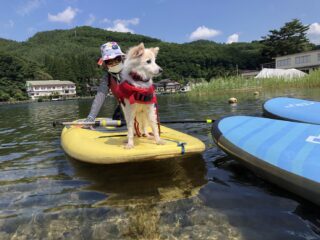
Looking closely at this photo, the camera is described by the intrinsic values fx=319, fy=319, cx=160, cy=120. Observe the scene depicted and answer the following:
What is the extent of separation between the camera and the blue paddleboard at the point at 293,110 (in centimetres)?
669

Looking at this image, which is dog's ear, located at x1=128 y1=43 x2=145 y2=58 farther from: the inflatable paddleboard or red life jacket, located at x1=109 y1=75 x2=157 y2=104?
the inflatable paddleboard

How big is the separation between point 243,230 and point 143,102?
7.04ft

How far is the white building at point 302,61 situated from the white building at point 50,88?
73073 millimetres

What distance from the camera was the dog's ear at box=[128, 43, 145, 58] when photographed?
13.4 feet

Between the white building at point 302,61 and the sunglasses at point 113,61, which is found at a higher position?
the white building at point 302,61

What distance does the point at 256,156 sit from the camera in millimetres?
4043

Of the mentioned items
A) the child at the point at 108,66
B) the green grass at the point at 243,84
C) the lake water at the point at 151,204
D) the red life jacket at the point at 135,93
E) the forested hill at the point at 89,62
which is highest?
the forested hill at the point at 89,62

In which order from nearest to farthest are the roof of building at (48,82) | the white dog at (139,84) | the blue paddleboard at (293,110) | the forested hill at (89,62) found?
the white dog at (139,84)
the blue paddleboard at (293,110)
the roof of building at (48,82)
the forested hill at (89,62)

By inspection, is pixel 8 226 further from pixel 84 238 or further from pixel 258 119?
pixel 258 119

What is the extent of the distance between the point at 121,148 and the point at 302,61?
56786 mm

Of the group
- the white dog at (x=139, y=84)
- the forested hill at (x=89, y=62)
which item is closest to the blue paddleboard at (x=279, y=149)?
the white dog at (x=139, y=84)

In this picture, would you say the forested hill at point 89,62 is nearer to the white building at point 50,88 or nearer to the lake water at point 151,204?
the white building at point 50,88

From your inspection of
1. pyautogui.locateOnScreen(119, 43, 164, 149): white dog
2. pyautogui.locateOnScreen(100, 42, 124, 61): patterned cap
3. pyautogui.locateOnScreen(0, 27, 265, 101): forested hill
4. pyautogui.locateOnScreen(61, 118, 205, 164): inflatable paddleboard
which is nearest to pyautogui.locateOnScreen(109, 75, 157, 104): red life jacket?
pyautogui.locateOnScreen(119, 43, 164, 149): white dog

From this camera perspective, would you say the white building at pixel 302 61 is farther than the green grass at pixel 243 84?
Yes
